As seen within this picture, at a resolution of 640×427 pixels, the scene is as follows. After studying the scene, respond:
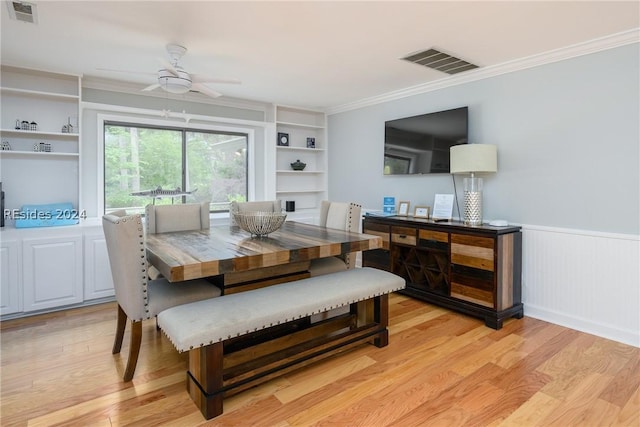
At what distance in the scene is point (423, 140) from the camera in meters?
4.11

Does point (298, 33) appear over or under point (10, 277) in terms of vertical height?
over

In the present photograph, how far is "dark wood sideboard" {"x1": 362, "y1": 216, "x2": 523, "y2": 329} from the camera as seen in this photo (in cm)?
311

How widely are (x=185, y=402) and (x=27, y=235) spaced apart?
2439 millimetres

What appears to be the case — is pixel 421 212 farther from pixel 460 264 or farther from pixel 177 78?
pixel 177 78

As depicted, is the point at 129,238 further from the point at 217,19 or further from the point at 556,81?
the point at 556,81

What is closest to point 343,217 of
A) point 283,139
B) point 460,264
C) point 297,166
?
point 460,264

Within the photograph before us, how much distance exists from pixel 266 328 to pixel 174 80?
6.36ft

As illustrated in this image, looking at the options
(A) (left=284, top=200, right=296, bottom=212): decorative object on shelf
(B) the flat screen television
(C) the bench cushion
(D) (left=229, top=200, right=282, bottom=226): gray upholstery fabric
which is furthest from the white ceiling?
(A) (left=284, top=200, right=296, bottom=212): decorative object on shelf

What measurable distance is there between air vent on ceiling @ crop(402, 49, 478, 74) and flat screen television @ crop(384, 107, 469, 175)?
400 millimetres

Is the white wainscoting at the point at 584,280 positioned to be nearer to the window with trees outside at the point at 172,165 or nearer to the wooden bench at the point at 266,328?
the wooden bench at the point at 266,328

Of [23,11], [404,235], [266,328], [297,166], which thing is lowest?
[266,328]

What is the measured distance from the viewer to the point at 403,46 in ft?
9.87

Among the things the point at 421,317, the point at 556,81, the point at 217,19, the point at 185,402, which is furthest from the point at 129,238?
the point at 556,81

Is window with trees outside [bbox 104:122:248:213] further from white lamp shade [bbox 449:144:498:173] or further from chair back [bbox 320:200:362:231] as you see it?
white lamp shade [bbox 449:144:498:173]
